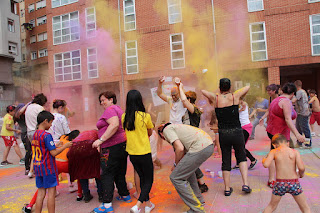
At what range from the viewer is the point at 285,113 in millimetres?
3256

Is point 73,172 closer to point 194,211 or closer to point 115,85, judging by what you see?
point 194,211

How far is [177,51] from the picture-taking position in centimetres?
1209

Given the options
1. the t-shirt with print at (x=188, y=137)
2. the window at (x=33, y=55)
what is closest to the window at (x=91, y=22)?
the t-shirt with print at (x=188, y=137)

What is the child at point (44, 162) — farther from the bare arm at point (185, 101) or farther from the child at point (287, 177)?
the child at point (287, 177)

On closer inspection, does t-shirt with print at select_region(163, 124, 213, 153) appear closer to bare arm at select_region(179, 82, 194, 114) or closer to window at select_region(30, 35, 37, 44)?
bare arm at select_region(179, 82, 194, 114)

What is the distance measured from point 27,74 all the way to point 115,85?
11.7 metres

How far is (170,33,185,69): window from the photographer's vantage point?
11867 mm

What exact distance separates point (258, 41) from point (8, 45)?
68.9 feet

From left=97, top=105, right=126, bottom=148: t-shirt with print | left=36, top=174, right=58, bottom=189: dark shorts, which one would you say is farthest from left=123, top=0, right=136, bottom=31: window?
left=36, top=174, right=58, bottom=189: dark shorts

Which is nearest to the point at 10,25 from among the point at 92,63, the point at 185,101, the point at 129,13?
the point at 92,63

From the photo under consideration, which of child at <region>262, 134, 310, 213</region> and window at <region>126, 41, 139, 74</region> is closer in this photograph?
child at <region>262, 134, 310, 213</region>

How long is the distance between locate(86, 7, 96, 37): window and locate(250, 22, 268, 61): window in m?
7.96

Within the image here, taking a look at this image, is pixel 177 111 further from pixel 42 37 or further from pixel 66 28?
pixel 42 37

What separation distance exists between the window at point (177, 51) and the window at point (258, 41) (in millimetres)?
3652
